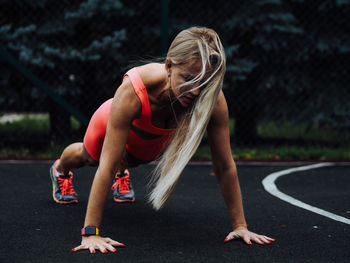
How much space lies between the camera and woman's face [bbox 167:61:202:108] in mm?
2471

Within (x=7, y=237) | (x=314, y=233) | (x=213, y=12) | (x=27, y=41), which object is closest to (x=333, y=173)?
(x=314, y=233)

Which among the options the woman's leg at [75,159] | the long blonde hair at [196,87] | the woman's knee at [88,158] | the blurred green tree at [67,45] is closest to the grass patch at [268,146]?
the blurred green tree at [67,45]

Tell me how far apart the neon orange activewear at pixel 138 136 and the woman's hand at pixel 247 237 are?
66 centimetres

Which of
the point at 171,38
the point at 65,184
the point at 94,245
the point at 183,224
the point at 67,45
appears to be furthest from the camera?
the point at 171,38

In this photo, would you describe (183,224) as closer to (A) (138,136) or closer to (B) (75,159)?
(A) (138,136)

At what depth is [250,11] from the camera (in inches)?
275

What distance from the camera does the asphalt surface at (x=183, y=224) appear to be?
258 centimetres

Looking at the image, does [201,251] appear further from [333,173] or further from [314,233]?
[333,173]

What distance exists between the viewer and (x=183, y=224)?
10.7 ft

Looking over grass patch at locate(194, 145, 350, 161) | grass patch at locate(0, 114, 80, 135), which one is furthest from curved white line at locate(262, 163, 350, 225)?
grass patch at locate(0, 114, 80, 135)

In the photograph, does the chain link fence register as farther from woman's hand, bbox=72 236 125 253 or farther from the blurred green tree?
woman's hand, bbox=72 236 125 253

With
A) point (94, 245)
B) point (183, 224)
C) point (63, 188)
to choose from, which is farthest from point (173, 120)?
point (63, 188)

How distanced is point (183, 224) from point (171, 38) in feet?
13.7

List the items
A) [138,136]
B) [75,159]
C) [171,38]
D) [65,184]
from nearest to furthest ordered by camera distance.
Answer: [138,136] → [75,159] → [65,184] → [171,38]
